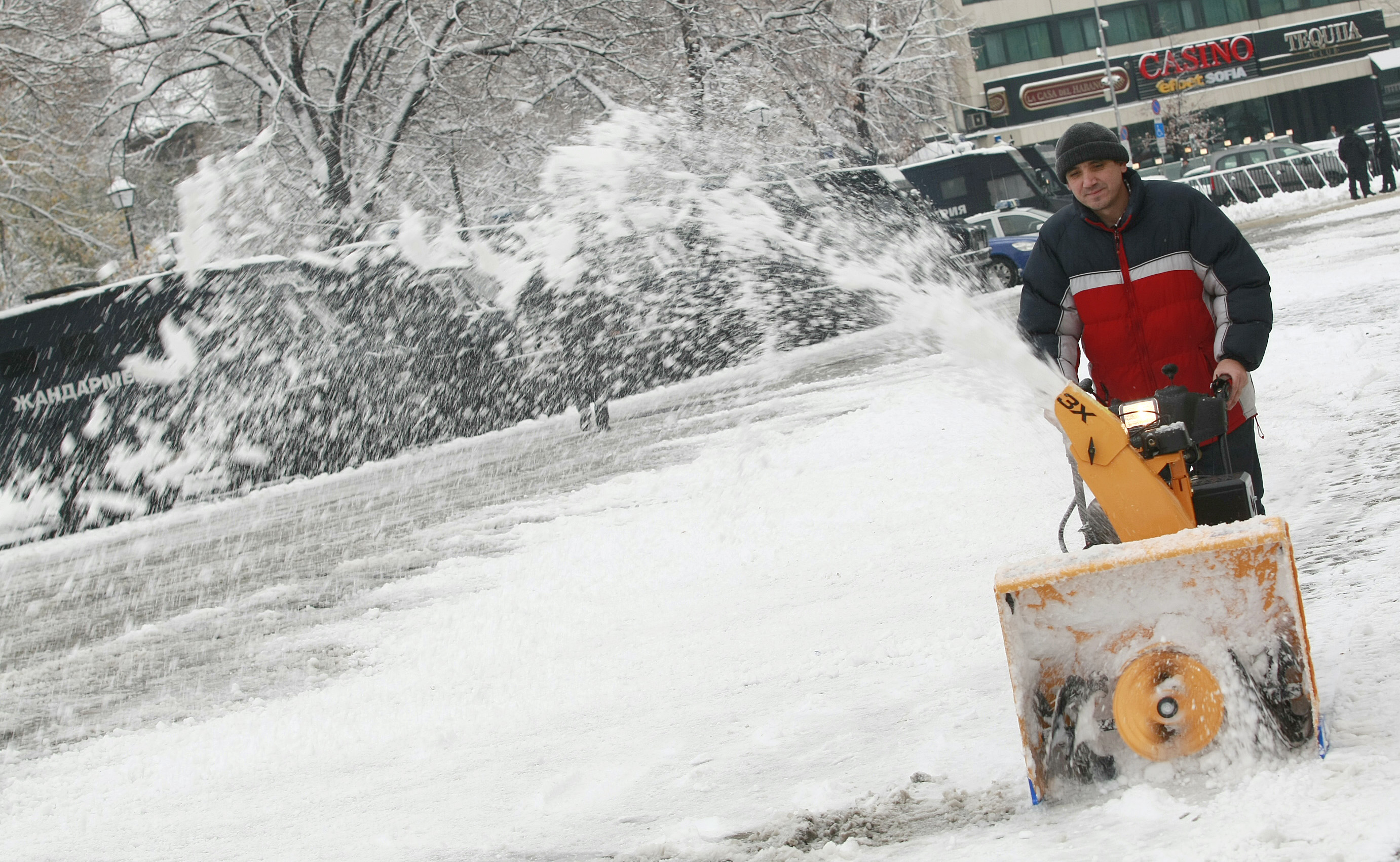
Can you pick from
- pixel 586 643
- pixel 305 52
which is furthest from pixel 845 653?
pixel 305 52

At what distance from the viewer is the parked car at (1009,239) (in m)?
22.8

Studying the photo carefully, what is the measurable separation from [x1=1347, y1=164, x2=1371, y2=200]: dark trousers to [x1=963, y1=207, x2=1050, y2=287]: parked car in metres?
5.38

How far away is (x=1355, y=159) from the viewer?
75.7ft

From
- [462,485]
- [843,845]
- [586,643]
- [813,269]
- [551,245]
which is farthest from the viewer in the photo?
[813,269]

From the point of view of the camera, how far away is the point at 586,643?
5.05 m

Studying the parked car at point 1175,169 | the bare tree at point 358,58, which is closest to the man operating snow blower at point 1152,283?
the bare tree at point 358,58

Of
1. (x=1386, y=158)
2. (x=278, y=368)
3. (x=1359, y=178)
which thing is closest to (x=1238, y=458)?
(x=278, y=368)

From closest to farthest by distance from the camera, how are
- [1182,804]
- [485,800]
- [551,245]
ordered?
[1182,804] < [485,800] < [551,245]

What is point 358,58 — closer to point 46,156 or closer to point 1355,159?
point 46,156

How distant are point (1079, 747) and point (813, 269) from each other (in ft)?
43.6

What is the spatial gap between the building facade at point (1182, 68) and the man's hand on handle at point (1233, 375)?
170 feet

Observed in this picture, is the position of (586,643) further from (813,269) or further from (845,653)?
(813,269)

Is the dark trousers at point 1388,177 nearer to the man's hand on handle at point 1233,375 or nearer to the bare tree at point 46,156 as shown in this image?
the bare tree at point 46,156

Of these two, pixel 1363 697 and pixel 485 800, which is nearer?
pixel 1363 697
